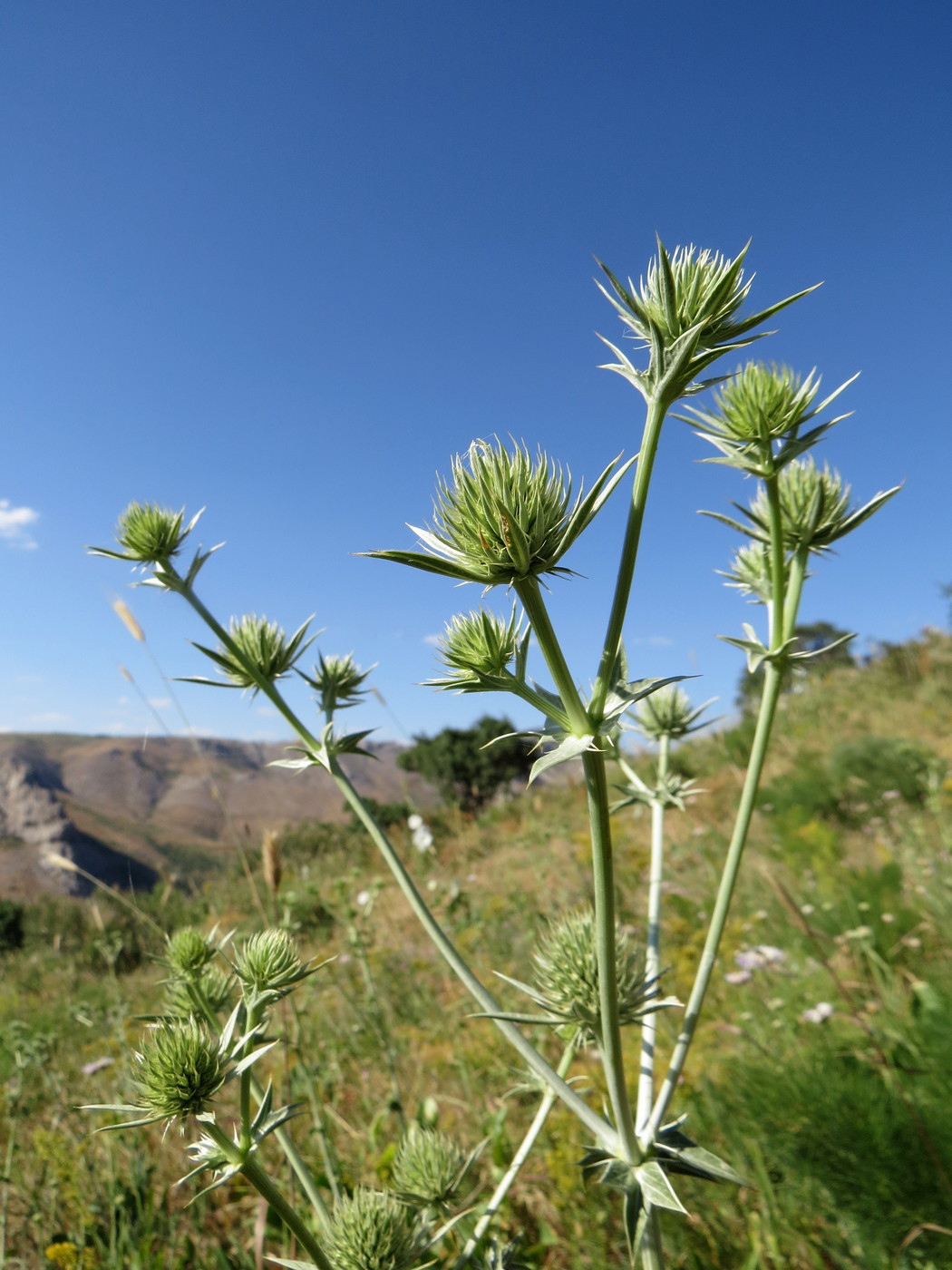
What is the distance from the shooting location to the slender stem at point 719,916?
1150 mm

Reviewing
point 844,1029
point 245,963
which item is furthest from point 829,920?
point 245,963

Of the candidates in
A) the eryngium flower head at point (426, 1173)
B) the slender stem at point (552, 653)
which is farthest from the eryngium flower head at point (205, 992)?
the slender stem at point (552, 653)

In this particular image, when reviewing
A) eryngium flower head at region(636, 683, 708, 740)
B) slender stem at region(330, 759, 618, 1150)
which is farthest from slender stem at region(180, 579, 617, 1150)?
eryngium flower head at region(636, 683, 708, 740)

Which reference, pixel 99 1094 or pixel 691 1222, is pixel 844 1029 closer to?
pixel 691 1222

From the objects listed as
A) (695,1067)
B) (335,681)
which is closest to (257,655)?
(335,681)

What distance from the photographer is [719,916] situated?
3.96 ft

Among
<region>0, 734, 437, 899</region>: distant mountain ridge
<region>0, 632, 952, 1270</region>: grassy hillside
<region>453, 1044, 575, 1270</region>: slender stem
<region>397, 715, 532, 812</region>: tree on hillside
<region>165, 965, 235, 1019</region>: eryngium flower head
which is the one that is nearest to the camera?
<region>453, 1044, 575, 1270</region>: slender stem

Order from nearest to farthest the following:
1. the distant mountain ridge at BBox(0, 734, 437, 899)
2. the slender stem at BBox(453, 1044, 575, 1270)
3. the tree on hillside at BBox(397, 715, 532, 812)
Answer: the slender stem at BBox(453, 1044, 575, 1270) < the tree on hillside at BBox(397, 715, 532, 812) < the distant mountain ridge at BBox(0, 734, 437, 899)

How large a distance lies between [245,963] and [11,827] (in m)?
36.7

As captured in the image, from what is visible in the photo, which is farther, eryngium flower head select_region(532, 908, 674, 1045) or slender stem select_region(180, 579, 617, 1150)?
eryngium flower head select_region(532, 908, 674, 1045)

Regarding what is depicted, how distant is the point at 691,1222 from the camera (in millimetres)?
2785

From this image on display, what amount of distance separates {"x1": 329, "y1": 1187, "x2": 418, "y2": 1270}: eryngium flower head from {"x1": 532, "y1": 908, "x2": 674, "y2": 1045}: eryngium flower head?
0.50 meters

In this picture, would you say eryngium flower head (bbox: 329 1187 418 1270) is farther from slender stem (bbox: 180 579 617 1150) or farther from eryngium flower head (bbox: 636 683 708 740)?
eryngium flower head (bbox: 636 683 708 740)

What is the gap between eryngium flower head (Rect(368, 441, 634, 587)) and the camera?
840 millimetres
